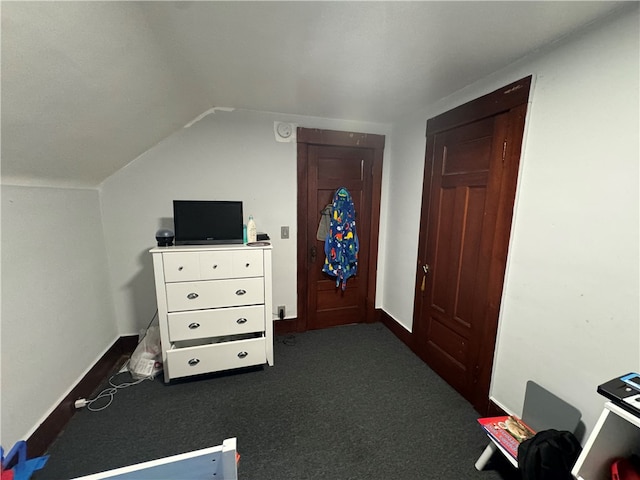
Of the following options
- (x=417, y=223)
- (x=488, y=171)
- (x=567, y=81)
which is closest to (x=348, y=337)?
(x=417, y=223)

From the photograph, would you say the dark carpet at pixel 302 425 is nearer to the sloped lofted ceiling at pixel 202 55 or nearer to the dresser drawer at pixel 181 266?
the dresser drawer at pixel 181 266

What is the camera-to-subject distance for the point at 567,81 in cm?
128

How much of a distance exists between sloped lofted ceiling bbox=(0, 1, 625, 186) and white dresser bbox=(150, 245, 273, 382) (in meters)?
0.84

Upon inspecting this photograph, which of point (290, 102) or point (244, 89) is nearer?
point (244, 89)

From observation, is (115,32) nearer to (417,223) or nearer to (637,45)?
(637,45)

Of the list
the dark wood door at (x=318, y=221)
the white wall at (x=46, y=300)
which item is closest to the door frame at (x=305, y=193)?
the dark wood door at (x=318, y=221)

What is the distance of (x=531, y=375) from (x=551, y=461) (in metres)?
0.47

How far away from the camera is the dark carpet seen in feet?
4.69

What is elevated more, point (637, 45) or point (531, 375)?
point (637, 45)

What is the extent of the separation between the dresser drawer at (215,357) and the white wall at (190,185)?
734 mm

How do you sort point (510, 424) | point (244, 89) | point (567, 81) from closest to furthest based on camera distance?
point (567, 81) < point (510, 424) < point (244, 89)

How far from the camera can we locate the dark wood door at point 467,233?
160 cm

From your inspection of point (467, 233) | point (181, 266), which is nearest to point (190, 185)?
point (181, 266)

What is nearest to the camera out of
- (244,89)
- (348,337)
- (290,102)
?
(244,89)
